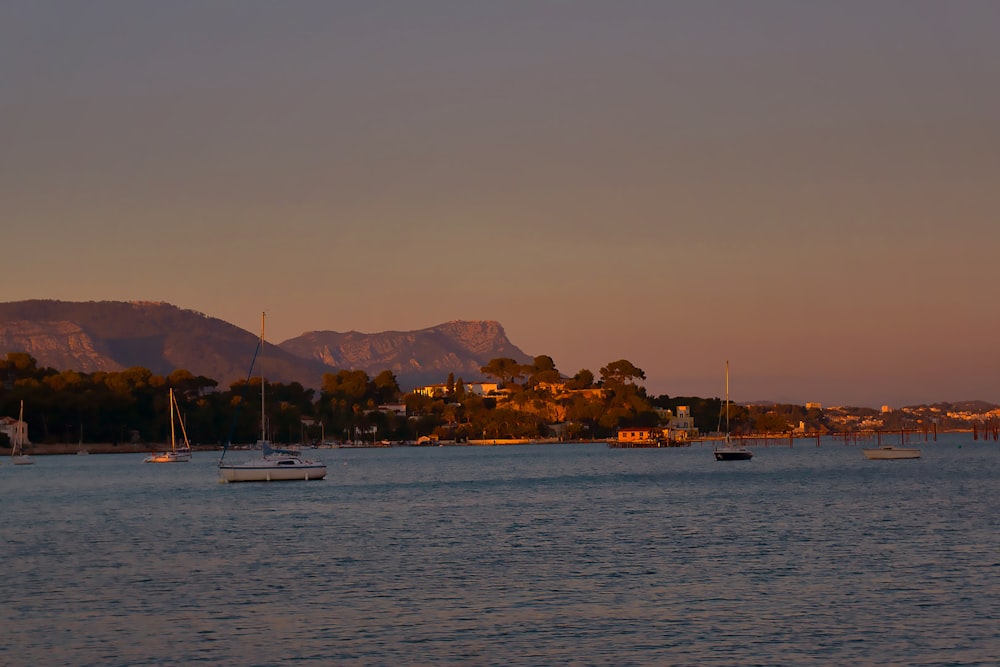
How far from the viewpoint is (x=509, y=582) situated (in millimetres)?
43031

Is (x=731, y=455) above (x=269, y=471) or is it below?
above

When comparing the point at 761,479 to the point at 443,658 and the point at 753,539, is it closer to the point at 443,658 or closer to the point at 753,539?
the point at 753,539

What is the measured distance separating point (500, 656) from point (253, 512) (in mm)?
53062

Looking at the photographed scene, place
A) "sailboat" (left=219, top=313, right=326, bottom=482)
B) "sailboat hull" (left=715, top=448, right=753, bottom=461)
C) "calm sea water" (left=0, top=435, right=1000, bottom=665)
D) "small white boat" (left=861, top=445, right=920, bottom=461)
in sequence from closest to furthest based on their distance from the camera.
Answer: "calm sea water" (left=0, top=435, right=1000, bottom=665) → "sailboat" (left=219, top=313, right=326, bottom=482) → "sailboat hull" (left=715, top=448, right=753, bottom=461) → "small white boat" (left=861, top=445, right=920, bottom=461)

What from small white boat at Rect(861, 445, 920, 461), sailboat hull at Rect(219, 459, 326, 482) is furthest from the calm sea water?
small white boat at Rect(861, 445, 920, 461)

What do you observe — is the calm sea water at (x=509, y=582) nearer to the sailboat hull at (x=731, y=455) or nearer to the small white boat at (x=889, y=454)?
the sailboat hull at (x=731, y=455)

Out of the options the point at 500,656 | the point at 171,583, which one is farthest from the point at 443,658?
the point at 171,583

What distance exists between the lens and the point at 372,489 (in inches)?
4323

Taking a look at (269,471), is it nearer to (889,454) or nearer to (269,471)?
(269,471)

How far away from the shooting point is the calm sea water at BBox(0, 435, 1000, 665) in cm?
3141

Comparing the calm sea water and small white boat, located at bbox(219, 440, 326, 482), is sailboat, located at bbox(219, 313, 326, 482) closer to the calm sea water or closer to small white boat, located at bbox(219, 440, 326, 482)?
small white boat, located at bbox(219, 440, 326, 482)

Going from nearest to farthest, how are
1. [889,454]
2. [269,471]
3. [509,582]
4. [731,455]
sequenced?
1. [509,582]
2. [269,471]
3. [731,455]
4. [889,454]

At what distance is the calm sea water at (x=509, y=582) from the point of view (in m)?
31.4

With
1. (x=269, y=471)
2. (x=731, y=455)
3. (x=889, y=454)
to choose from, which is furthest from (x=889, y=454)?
(x=269, y=471)
